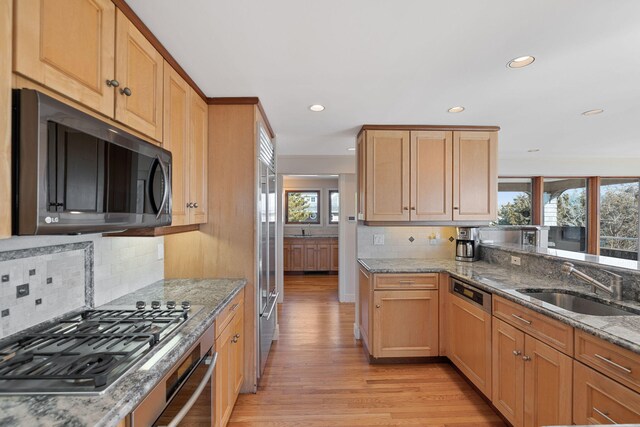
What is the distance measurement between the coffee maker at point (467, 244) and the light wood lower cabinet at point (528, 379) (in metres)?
1.19

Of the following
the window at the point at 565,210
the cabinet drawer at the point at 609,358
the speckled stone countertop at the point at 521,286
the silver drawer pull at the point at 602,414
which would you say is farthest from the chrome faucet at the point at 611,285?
the window at the point at 565,210

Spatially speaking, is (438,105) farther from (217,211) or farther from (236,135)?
(217,211)

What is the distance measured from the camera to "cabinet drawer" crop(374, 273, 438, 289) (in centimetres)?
276

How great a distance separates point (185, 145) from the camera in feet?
6.51

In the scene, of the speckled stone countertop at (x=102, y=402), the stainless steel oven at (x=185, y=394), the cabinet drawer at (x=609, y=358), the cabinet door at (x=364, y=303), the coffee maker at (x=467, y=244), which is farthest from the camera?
the coffee maker at (x=467, y=244)

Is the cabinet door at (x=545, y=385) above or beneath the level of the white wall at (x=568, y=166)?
beneath

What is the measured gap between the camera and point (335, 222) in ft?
23.5

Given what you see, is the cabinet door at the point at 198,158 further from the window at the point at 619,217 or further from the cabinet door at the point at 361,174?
the window at the point at 619,217

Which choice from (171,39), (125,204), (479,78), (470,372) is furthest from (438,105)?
(125,204)

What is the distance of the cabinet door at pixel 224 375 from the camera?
1.69 m

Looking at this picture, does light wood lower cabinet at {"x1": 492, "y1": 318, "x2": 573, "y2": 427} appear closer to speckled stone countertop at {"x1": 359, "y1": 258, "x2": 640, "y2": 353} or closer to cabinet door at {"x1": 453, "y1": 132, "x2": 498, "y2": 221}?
speckled stone countertop at {"x1": 359, "y1": 258, "x2": 640, "y2": 353}

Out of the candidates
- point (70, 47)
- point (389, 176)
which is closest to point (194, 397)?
point (70, 47)

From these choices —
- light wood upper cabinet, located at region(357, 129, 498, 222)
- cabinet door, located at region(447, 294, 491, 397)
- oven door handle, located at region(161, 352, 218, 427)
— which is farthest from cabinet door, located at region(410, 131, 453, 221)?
oven door handle, located at region(161, 352, 218, 427)

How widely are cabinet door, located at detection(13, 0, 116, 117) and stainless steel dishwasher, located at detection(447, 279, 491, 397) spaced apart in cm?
254
